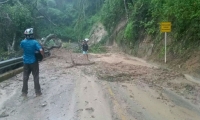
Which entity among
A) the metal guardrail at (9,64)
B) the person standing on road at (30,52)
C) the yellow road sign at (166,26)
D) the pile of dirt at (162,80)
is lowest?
the pile of dirt at (162,80)

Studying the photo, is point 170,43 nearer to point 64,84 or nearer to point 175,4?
point 175,4

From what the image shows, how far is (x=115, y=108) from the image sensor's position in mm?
6477

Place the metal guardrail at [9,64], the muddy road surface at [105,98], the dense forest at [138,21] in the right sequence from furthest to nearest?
the dense forest at [138,21], the metal guardrail at [9,64], the muddy road surface at [105,98]

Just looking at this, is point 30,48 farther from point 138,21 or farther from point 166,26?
point 138,21

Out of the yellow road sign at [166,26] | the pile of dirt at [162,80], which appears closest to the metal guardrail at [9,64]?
the pile of dirt at [162,80]

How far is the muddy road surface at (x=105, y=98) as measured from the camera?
6.09 meters

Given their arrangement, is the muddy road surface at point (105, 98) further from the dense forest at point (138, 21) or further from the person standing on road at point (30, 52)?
the dense forest at point (138, 21)

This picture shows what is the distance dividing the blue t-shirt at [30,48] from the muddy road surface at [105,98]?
1170mm

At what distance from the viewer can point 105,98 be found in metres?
7.48

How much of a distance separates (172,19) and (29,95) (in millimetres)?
10718

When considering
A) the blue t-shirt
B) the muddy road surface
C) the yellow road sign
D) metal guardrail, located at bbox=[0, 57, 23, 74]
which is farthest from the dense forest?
the blue t-shirt

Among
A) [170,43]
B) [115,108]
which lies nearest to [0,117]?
[115,108]

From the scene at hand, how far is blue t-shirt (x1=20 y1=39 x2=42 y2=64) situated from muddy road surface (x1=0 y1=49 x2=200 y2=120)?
1.17m

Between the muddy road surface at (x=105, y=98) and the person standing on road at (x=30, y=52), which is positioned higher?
the person standing on road at (x=30, y=52)
